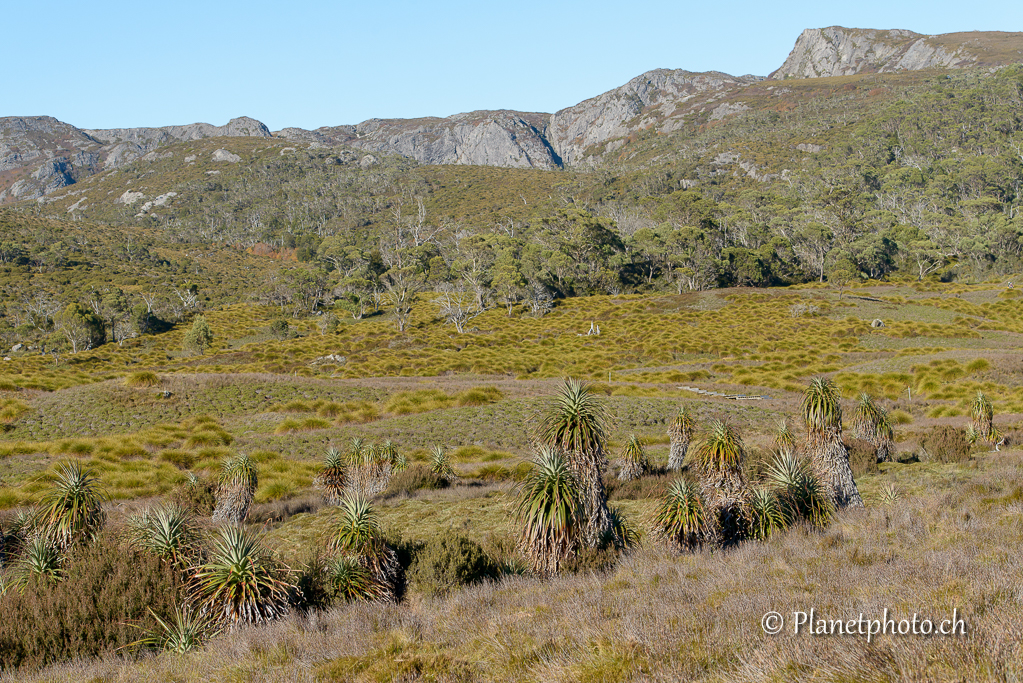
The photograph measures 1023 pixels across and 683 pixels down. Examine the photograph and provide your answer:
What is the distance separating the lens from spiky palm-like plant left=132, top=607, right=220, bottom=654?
6.71 metres

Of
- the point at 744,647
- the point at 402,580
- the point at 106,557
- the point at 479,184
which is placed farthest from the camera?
the point at 479,184

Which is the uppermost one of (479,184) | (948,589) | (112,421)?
(479,184)

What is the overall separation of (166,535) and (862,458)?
15.7m

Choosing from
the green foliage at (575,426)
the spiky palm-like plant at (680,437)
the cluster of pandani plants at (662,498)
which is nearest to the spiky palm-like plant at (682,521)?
the cluster of pandani plants at (662,498)

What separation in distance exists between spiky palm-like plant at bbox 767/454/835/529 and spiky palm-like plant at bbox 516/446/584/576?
3.86 metres

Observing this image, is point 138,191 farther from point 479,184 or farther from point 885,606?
point 885,606

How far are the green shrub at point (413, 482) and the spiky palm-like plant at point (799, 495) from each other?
8937mm

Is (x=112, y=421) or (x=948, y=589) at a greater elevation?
(x=948, y=589)

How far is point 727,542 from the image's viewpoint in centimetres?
946

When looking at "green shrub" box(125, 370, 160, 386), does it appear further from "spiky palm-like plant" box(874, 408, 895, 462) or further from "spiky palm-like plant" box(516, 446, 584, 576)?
"spiky palm-like plant" box(874, 408, 895, 462)

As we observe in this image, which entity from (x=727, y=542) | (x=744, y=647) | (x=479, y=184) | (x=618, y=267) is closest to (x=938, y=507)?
(x=727, y=542)

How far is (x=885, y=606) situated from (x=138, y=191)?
216 m

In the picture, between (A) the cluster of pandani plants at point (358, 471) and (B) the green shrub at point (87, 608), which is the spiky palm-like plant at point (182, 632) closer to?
(B) the green shrub at point (87, 608)

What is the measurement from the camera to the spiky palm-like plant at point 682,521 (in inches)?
355
